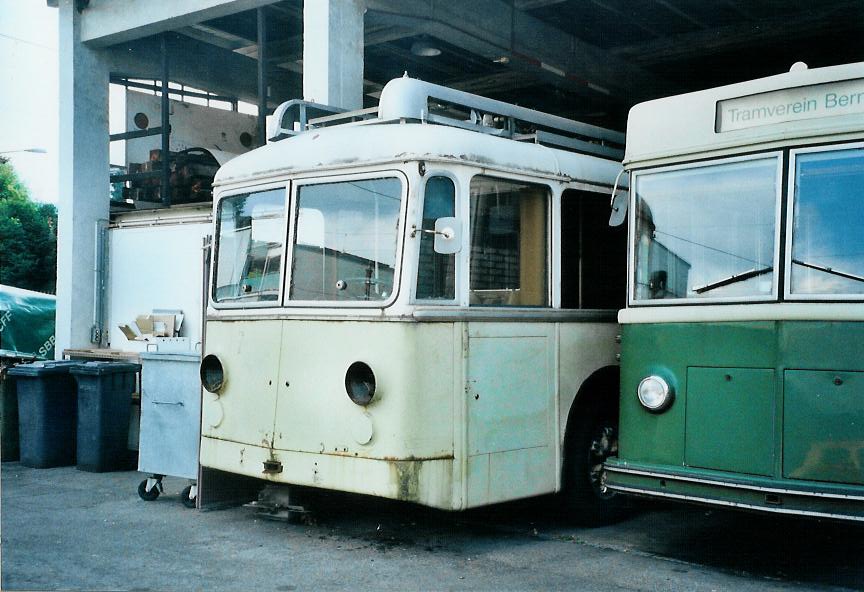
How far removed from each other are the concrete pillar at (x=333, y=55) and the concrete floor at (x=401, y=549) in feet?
12.7

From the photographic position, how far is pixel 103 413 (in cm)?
990

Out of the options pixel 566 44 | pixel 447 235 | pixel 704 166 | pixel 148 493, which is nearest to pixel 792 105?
pixel 704 166

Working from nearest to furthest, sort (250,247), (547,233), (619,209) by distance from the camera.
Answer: (619,209), (547,233), (250,247)

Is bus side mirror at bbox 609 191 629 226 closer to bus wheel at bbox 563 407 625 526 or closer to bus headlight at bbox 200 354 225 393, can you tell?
bus wheel at bbox 563 407 625 526

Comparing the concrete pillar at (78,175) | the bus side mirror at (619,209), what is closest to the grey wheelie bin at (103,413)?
the concrete pillar at (78,175)

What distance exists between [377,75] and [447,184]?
418 inches

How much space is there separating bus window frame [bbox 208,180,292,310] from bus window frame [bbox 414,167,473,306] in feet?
3.69

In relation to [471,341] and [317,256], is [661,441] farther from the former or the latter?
[317,256]

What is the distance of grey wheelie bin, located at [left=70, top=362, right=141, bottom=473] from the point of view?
32.5 feet

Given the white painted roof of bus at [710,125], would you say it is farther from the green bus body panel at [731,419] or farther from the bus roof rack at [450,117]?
the green bus body panel at [731,419]

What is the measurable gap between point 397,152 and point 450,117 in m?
1.61

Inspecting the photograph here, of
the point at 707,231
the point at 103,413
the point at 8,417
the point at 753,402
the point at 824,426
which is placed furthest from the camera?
the point at 8,417

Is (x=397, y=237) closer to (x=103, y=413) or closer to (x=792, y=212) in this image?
(x=792, y=212)

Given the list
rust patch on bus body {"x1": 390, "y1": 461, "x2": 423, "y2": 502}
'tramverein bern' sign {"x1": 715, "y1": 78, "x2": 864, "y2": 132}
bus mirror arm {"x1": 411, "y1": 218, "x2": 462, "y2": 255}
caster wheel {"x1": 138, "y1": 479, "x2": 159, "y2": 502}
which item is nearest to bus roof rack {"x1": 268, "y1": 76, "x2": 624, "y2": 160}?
bus mirror arm {"x1": 411, "y1": 218, "x2": 462, "y2": 255}
